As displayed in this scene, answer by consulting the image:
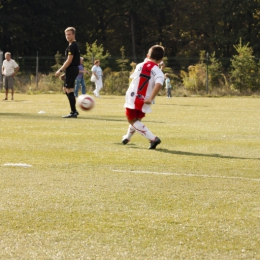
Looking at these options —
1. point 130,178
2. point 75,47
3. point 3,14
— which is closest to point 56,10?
point 3,14

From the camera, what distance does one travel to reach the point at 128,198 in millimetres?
6453

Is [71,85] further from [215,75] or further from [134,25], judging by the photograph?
[134,25]

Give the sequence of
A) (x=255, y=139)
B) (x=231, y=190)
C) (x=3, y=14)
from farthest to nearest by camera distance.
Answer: (x=3, y=14) → (x=255, y=139) → (x=231, y=190)

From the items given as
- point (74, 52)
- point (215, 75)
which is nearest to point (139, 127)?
point (74, 52)

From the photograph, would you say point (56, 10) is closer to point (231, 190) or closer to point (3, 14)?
point (3, 14)

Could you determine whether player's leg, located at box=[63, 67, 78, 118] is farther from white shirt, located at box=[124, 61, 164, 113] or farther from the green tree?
the green tree

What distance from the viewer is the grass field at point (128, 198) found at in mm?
4777

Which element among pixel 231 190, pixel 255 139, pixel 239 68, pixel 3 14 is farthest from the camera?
pixel 3 14

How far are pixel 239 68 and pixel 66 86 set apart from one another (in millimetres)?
25505

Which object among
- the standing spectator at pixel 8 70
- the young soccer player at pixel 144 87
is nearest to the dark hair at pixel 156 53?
the young soccer player at pixel 144 87

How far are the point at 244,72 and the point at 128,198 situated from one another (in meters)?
36.1

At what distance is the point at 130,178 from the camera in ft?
25.1

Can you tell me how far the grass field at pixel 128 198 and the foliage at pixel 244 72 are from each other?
2967 centimetres

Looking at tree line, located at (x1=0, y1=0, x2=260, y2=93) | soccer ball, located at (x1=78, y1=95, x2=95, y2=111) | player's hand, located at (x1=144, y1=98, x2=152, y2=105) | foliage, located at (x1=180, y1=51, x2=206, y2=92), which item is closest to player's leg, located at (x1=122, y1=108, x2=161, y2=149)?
player's hand, located at (x1=144, y1=98, x2=152, y2=105)
